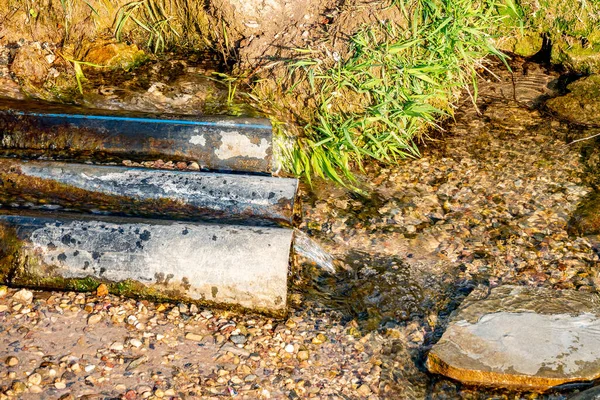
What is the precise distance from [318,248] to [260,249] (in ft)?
2.33

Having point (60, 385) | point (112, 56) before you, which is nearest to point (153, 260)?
point (60, 385)

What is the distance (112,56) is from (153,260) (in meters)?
2.66

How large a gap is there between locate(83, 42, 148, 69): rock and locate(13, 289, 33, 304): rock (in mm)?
2594

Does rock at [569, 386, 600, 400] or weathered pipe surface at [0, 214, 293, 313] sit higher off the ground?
rock at [569, 386, 600, 400]

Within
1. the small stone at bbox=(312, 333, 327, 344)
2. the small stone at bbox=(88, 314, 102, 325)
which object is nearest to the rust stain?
the small stone at bbox=(312, 333, 327, 344)

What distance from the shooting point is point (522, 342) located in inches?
137

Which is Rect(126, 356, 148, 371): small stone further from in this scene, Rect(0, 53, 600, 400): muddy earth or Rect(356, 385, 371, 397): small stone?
Rect(356, 385, 371, 397): small stone

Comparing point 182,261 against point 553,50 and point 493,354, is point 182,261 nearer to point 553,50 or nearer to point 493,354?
point 493,354

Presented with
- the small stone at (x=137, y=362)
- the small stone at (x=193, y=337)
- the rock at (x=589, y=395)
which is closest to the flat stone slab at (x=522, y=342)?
the rock at (x=589, y=395)

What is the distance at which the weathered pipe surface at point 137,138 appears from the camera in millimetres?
4742

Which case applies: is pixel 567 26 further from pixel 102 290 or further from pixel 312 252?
pixel 102 290

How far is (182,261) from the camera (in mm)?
3689

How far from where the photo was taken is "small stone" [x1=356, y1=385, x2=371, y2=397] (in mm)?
3311

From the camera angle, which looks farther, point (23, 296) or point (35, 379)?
point (23, 296)
